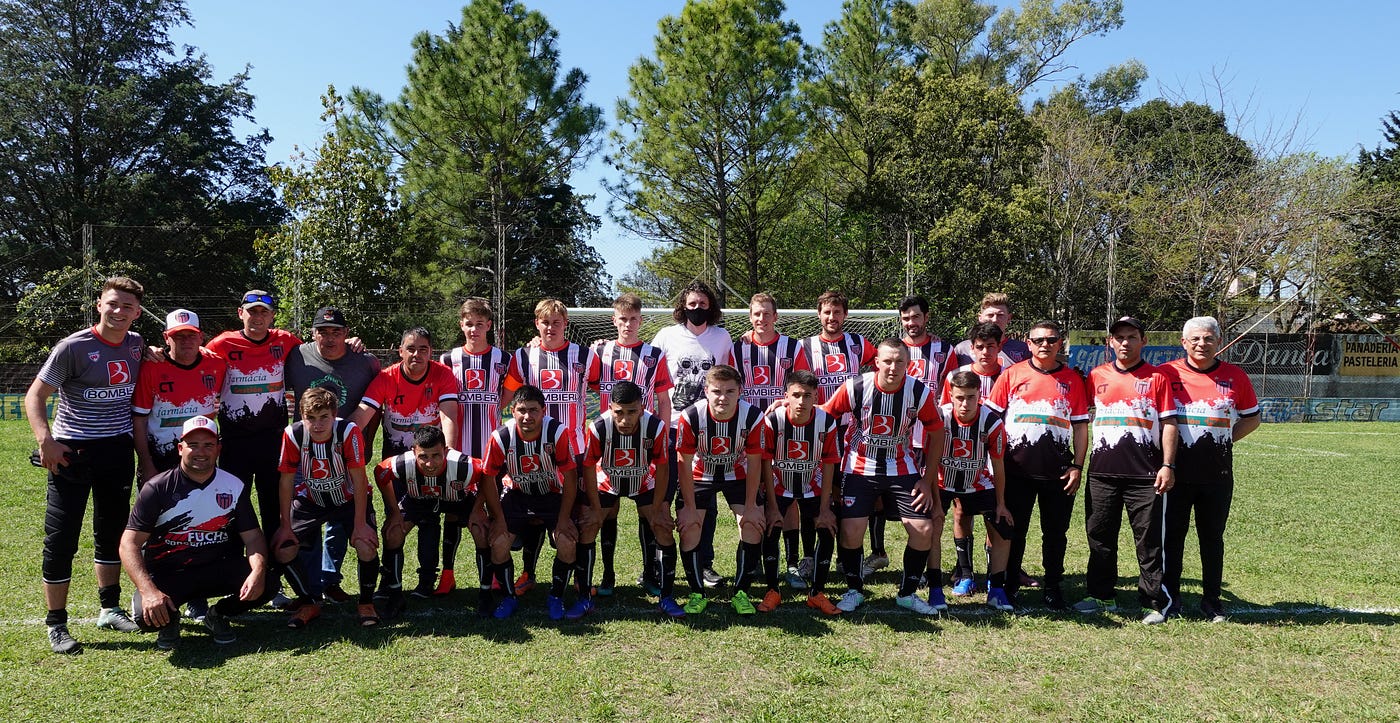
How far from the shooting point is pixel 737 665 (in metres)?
3.90

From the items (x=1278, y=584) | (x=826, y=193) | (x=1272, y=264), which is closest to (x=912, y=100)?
(x=826, y=193)

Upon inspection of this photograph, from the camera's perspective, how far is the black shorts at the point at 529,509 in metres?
4.82

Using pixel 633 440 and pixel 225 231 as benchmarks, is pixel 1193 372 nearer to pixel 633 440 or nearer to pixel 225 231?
pixel 633 440

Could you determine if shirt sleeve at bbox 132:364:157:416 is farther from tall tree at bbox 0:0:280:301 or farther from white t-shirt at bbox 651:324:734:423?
tall tree at bbox 0:0:280:301

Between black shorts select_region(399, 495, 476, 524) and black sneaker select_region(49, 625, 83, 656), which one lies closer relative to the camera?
black sneaker select_region(49, 625, 83, 656)

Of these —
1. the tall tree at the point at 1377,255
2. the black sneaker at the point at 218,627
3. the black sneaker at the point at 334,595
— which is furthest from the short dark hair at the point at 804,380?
the tall tree at the point at 1377,255

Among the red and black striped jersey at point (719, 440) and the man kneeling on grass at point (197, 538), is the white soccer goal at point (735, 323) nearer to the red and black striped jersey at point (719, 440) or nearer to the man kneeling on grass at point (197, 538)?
the red and black striped jersey at point (719, 440)

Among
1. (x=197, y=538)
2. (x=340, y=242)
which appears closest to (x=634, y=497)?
(x=197, y=538)

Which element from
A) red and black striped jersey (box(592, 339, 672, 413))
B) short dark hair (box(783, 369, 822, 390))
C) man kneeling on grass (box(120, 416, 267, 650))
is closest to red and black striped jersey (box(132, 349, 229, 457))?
man kneeling on grass (box(120, 416, 267, 650))

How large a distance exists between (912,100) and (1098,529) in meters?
20.2

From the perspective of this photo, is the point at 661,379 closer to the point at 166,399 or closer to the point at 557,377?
the point at 557,377

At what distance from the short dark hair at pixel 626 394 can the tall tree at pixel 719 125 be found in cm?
1675

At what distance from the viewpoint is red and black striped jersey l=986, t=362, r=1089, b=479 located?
479 cm

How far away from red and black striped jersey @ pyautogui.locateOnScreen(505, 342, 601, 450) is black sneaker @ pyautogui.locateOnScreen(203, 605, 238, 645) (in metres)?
2.05
